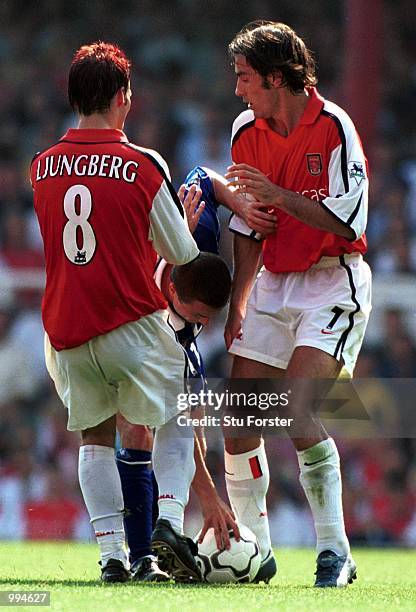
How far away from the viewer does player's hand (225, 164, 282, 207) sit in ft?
15.9

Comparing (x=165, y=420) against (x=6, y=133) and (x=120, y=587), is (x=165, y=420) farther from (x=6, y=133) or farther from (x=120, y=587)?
(x=6, y=133)

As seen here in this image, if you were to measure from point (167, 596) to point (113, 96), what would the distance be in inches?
65.4

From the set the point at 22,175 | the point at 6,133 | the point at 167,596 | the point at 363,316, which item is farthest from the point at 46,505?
the point at 167,596

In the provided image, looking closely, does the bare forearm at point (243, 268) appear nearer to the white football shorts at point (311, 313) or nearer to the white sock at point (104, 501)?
the white football shorts at point (311, 313)

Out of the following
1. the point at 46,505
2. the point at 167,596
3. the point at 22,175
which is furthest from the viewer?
the point at 22,175

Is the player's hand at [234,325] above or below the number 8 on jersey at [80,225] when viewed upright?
below

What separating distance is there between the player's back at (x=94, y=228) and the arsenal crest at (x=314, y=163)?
2.45 ft

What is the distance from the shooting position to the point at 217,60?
44.8ft

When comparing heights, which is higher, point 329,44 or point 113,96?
point 329,44

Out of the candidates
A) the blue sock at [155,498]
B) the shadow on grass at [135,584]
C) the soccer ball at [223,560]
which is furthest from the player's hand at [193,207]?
the shadow on grass at [135,584]

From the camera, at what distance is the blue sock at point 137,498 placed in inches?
188

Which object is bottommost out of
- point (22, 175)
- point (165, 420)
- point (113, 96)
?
point (165, 420)

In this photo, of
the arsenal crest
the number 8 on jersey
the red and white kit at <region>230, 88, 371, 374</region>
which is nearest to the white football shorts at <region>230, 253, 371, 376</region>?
the red and white kit at <region>230, 88, 371, 374</region>

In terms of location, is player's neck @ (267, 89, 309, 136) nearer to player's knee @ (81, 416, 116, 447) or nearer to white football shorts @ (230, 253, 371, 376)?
white football shorts @ (230, 253, 371, 376)
